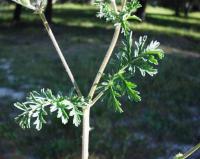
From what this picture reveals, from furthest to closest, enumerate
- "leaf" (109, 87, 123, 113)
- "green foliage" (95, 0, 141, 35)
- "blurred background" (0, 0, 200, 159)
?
"blurred background" (0, 0, 200, 159) < "leaf" (109, 87, 123, 113) < "green foliage" (95, 0, 141, 35)

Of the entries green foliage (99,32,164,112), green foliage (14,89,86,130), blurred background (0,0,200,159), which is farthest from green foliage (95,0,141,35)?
blurred background (0,0,200,159)

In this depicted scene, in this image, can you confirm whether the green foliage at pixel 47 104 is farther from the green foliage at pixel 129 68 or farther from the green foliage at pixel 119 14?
the green foliage at pixel 119 14

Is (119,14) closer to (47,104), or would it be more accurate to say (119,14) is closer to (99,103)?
(47,104)

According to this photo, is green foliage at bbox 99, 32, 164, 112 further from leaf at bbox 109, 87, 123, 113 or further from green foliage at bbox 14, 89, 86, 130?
green foliage at bbox 14, 89, 86, 130

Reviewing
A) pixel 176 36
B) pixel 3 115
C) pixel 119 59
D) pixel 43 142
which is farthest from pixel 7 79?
pixel 119 59

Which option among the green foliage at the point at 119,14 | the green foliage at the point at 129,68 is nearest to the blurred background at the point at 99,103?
the green foliage at the point at 129,68

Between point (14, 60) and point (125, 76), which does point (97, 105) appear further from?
point (125, 76)
